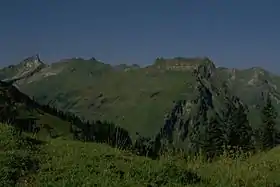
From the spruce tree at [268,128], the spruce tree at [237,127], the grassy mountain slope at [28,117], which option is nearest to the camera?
the grassy mountain slope at [28,117]

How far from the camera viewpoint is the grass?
14.6 metres

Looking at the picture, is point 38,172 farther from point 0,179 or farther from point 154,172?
point 154,172

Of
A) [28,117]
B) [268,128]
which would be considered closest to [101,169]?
[28,117]

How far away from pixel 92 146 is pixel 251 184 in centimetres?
683

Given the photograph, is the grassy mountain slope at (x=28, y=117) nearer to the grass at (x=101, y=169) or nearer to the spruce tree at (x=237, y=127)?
the grass at (x=101, y=169)

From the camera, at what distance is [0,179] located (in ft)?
46.6

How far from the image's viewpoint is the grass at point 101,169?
575 inches

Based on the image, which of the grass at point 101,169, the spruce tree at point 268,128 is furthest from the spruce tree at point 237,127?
the grass at point 101,169

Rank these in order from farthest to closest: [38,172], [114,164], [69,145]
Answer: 1. [69,145]
2. [114,164]
3. [38,172]

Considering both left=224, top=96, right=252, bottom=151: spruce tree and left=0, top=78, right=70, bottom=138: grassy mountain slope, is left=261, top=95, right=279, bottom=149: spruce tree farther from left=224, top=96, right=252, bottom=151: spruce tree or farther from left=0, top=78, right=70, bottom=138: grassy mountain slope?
left=0, top=78, right=70, bottom=138: grassy mountain slope

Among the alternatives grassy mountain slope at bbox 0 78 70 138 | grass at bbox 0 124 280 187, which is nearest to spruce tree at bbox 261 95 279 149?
grassy mountain slope at bbox 0 78 70 138

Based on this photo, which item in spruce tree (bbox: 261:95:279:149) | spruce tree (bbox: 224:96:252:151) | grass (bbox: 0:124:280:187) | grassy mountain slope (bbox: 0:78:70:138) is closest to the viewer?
grass (bbox: 0:124:280:187)

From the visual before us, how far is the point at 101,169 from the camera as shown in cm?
1555

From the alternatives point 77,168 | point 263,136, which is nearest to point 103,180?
point 77,168
